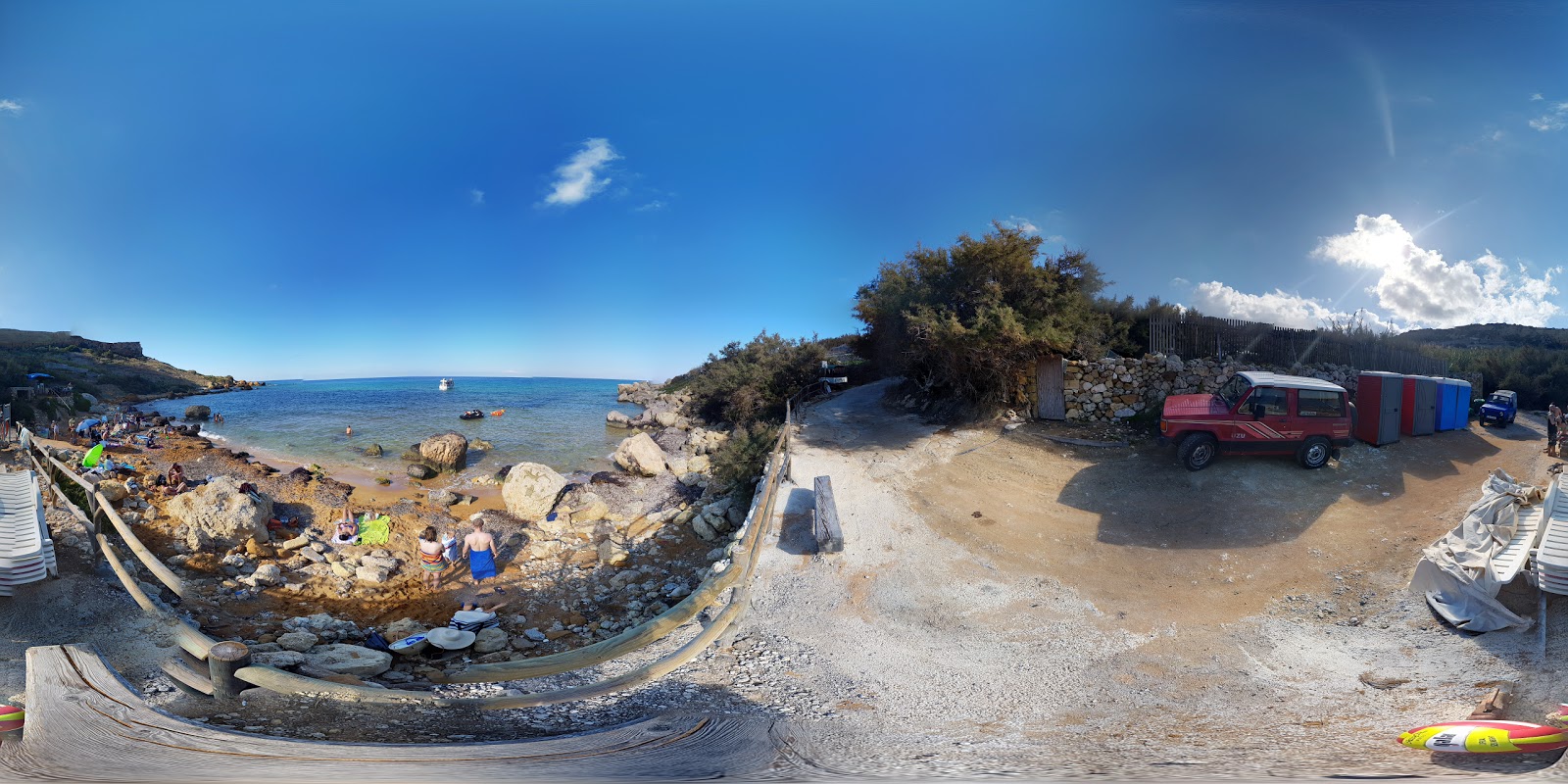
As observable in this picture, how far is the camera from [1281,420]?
884cm

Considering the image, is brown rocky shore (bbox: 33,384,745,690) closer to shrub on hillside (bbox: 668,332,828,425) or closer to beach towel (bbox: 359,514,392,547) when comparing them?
beach towel (bbox: 359,514,392,547)

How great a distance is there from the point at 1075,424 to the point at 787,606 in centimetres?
935

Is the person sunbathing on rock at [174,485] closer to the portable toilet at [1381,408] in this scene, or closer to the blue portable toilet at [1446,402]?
the portable toilet at [1381,408]

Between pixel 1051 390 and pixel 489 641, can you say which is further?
pixel 1051 390

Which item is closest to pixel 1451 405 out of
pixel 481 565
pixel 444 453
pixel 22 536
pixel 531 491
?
pixel 481 565

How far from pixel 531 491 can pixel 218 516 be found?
5048mm

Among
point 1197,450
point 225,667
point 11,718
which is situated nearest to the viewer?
point 11,718

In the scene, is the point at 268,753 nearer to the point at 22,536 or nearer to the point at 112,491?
the point at 22,536

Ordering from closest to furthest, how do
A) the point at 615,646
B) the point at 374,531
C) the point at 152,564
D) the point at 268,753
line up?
the point at 268,753 < the point at 615,646 < the point at 152,564 < the point at 374,531

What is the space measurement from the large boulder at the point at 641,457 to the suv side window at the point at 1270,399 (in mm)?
13303

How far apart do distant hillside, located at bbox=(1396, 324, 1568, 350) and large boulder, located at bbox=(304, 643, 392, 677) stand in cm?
2806

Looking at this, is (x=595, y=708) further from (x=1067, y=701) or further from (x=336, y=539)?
(x=336, y=539)

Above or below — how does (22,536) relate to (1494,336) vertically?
below

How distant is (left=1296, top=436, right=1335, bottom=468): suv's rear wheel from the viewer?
29.2 feet
